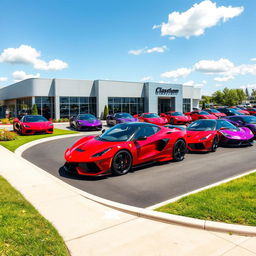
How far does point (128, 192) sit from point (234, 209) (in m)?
2.13

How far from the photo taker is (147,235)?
3.46 meters

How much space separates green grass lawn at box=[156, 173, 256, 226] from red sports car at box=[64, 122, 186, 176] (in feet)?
7.49

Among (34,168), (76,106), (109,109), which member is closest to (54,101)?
(76,106)

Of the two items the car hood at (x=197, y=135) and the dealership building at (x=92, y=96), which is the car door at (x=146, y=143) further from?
the dealership building at (x=92, y=96)

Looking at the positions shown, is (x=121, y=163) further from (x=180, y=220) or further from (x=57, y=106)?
(x=57, y=106)

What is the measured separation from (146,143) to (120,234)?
386 centimetres

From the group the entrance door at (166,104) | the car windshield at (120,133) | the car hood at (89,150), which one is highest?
the entrance door at (166,104)

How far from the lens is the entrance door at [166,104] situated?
134 feet

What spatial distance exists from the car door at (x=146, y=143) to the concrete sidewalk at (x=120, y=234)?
8.11ft

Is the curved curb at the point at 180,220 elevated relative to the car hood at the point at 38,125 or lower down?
lower down

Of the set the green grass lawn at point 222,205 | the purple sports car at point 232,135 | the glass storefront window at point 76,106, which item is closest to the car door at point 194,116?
the purple sports car at point 232,135

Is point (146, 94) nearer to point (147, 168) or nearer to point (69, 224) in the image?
point (147, 168)

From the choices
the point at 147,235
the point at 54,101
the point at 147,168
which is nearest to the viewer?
the point at 147,235

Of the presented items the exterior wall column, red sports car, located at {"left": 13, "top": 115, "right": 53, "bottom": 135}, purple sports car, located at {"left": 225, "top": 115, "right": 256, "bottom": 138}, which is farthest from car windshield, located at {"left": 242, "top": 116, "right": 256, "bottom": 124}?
the exterior wall column
